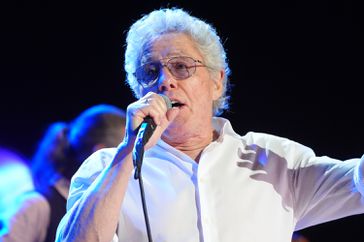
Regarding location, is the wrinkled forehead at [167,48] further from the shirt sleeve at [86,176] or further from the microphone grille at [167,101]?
the shirt sleeve at [86,176]

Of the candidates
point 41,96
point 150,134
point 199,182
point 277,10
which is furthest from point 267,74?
point 150,134

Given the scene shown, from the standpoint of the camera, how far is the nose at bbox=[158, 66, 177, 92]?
6.24 feet

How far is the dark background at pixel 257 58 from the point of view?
11.9ft

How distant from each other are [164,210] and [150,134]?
0.31 meters

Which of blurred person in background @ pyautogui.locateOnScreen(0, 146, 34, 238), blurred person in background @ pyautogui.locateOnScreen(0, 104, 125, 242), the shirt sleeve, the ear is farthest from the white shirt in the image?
blurred person in background @ pyautogui.locateOnScreen(0, 146, 34, 238)

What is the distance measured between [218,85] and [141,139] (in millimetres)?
733

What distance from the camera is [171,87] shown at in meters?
1.91

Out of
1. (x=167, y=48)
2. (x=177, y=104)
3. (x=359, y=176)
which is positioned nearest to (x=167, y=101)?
(x=177, y=104)

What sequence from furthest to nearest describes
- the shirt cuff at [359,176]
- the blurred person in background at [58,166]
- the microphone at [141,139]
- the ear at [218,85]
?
the blurred person in background at [58,166] < the ear at [218,85] < the shirt cuff at [359,176] < the microphone at [141,139]

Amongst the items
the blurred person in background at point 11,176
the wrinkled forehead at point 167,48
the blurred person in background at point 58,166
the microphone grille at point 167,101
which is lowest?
the blurred person in background at point 11,176

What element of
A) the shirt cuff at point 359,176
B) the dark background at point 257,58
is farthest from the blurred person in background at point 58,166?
the shirt cuff at point 359,176

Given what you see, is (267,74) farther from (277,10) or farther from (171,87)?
(171,87)

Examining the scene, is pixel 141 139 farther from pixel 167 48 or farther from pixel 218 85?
pixel 218 85

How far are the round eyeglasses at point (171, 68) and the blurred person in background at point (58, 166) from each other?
1113 millimetres
